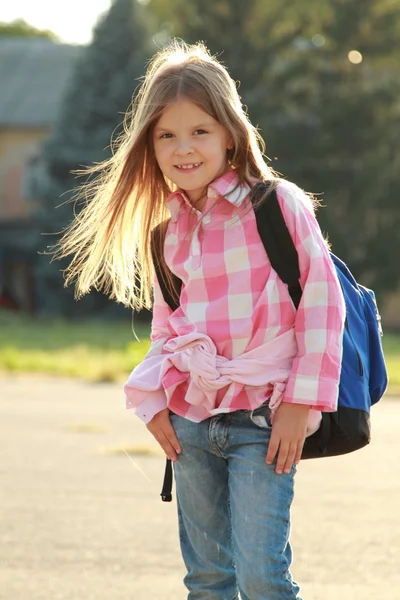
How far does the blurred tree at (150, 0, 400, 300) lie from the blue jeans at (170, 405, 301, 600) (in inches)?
1127

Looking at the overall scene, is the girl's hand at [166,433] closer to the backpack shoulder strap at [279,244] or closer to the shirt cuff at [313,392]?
the shirt cuff at [313,392]

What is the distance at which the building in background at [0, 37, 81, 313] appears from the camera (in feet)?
133

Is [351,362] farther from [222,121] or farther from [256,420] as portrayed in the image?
[222,121]

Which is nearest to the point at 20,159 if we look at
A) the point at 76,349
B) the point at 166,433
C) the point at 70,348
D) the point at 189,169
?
the point at 70,348

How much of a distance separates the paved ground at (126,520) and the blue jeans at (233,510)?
0.88 meters

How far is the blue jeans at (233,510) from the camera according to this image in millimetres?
3250

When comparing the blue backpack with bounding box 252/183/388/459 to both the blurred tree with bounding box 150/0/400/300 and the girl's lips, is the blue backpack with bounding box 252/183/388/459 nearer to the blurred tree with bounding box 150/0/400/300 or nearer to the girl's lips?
the girl's lips

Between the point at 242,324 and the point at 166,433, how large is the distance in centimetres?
40

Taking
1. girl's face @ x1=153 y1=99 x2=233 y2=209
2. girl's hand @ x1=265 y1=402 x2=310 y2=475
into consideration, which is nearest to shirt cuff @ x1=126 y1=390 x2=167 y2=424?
girl's hand @ x1=265 y1=402 x2=310 y2=475

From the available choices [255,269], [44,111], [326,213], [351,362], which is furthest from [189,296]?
[44,111]

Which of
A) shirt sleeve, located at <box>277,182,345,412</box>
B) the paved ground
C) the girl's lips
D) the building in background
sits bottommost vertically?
the paved ground

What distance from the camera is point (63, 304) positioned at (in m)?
35.0

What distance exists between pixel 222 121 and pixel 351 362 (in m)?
→ 0.77

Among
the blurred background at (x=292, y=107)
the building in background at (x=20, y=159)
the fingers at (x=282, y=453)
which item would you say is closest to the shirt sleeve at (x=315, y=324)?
the fingers at (x=282, y=453)
